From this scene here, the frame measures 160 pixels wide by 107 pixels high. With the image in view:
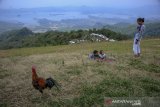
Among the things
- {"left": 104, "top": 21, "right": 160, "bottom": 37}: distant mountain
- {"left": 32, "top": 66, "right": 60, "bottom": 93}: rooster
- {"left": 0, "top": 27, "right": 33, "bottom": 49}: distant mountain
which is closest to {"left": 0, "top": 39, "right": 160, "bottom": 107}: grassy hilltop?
{"left": 32, "top": 66, "right": 60, "bottom": 93}: rooster

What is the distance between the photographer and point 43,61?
47.6 ft

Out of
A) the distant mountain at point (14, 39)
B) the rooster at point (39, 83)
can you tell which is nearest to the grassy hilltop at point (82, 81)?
the rooster at point (39, 83)

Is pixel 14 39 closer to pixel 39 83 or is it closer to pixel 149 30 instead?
pixel 149 30

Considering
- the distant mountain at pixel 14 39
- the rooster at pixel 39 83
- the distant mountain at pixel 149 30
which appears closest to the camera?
the rooster at pixel 39 83

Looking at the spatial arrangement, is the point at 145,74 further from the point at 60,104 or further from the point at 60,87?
the point at 60,104

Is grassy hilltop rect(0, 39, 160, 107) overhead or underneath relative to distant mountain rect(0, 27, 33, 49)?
overhead

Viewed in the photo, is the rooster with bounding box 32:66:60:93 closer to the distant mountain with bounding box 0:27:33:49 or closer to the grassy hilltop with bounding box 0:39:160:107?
the grassy hilltop with bounding box 0:39:160:107

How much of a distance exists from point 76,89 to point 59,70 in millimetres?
3006

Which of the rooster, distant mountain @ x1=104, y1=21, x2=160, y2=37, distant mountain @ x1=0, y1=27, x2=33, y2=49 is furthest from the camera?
distant mountain @ x1=104, y1=21, x2=160, y2=37

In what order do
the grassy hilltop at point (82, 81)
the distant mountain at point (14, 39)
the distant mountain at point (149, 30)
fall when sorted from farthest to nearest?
the distant mountain at point (149, 30), the distant mountain at point (14, 39), the grassy hilltop at point (82, 81)

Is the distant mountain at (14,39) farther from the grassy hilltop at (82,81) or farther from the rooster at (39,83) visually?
the rooster at (39,83)

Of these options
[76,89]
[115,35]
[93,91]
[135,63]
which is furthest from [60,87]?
[115,35]

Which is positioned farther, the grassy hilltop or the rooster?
the grassy hilltop

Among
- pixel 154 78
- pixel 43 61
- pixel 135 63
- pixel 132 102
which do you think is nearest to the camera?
pixel 132 102
